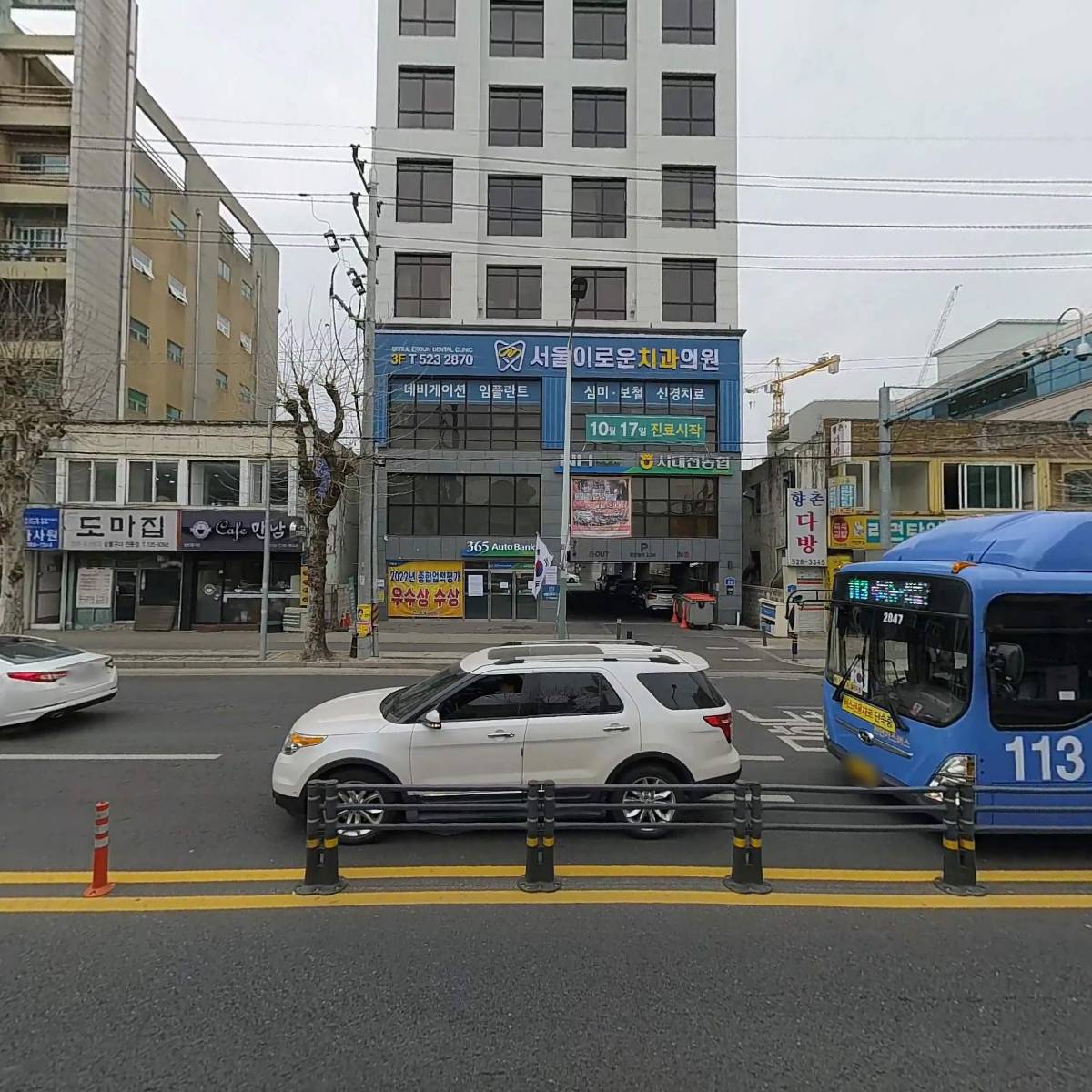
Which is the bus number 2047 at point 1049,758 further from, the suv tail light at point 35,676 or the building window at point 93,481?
the building window at point 93,481

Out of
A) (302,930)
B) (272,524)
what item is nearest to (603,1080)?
(302,930)

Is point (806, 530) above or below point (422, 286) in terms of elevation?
below

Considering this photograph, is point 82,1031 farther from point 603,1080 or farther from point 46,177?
point 46,177

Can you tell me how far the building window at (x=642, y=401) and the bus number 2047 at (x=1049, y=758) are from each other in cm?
2386

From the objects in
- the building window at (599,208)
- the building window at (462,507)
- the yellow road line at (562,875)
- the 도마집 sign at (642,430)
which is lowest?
the yellow road line at (562,875)

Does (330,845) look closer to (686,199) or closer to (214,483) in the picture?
(214,483)

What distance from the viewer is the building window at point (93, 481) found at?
23.5 m

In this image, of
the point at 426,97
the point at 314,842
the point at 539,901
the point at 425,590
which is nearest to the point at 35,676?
the point at 314,842

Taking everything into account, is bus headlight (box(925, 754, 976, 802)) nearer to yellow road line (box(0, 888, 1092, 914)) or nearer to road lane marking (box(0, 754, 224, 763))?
yellow road line (box(0, 888, 1092, 914))

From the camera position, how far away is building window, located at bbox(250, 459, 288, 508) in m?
23.3

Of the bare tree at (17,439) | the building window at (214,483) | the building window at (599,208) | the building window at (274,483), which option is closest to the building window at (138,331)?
the building window at (214,483)

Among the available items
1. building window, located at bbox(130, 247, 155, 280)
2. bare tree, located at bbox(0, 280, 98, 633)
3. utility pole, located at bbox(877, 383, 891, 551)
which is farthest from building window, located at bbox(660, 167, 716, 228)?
bare tree, located at bbox(0, 280, 98, 633)

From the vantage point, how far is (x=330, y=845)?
15.2ft

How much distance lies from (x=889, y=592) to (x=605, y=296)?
25.5 meters
